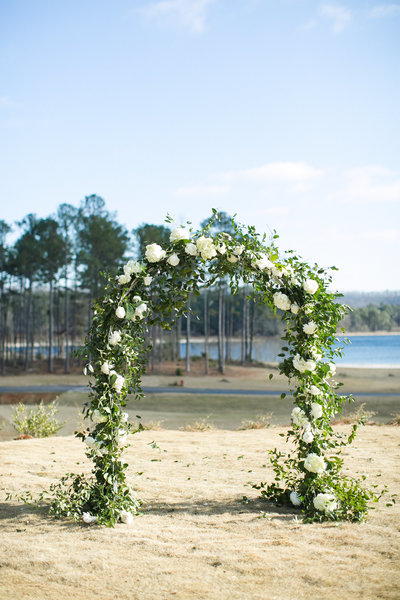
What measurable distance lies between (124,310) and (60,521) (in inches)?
92.4

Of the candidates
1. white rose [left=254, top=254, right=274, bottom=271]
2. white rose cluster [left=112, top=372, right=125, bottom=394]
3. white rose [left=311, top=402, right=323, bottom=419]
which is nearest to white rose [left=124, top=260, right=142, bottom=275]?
white rose cluster [left=112, top=372, right=125, bottom=394]

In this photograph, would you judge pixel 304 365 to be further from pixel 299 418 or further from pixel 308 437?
pixel 308 437

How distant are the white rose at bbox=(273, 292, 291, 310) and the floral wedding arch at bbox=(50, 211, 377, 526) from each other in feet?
0.04

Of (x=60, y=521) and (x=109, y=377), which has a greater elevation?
(x=109, y=377)

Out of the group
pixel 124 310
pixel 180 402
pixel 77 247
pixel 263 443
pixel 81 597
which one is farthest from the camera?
pixel 77 247

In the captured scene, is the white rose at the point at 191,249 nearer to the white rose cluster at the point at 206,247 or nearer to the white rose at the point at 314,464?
the white rose cluster at the point at 206,247

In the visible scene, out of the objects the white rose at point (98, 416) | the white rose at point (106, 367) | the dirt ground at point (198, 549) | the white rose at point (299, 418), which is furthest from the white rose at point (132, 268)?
the dirt ground at point (198, 549)

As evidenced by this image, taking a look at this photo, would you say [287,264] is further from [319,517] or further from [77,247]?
[77,247]

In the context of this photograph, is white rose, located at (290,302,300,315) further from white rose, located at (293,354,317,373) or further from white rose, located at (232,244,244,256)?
white rose, located at (232,244,244,256)

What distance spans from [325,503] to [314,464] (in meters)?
0.41

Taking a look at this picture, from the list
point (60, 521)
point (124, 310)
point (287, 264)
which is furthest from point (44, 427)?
point (287, 264)

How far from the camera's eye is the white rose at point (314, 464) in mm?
5555

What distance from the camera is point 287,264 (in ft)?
19.2

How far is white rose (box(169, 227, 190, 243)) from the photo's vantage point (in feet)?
18.5
